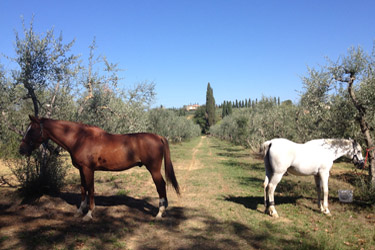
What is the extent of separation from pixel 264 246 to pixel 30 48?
29.6 feet

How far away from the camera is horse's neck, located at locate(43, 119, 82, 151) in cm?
610

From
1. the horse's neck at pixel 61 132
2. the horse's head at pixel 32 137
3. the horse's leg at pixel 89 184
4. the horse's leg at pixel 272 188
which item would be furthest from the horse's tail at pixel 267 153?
the horse's head at pixel 32 137

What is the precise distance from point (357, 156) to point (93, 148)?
8.37 meters

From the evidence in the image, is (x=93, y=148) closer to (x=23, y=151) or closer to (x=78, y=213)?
(x=23, y=151)

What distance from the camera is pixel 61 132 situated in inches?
243

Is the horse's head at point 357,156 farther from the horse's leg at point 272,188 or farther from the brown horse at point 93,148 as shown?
the brown horse at point 93,148

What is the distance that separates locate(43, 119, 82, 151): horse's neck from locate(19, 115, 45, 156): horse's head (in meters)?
0.16

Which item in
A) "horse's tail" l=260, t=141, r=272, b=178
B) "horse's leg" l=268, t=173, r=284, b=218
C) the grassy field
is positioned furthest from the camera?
"horse's tail" l=260, t=141, r=272, b=178

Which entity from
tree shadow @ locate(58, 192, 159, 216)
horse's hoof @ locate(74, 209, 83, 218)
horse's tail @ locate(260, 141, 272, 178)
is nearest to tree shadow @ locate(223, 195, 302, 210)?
horse's tail @ locate(260, 141, 272, 178)

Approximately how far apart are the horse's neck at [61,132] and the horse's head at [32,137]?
0.52 ft

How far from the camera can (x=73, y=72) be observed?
28.2 feet

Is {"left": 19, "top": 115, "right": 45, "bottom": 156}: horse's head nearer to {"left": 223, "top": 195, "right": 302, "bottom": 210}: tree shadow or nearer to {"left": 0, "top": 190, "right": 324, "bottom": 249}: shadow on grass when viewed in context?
{"left": 0, "top": 190, "right": 324, "bottom": 249}: shadow on grass

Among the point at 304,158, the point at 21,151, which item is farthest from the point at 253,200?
the point at 21,151

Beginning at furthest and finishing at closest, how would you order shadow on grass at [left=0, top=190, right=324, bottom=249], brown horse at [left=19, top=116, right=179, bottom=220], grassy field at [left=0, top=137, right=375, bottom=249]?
brown horse at [left=19, top=116, right=179, bottom=220] < grassy field at [left=0, top=137, right=375, bottom=249] < shadow on grass at [left=0, top=190, right=324, bottom=249]
